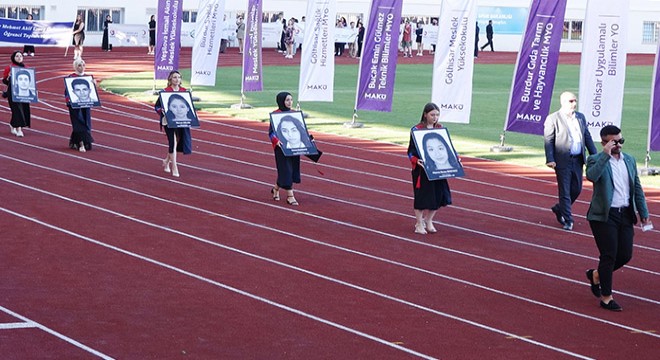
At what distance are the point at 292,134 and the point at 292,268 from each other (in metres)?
4.72

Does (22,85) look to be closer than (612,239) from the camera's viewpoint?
No

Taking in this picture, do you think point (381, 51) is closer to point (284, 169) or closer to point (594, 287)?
point (284, 169)

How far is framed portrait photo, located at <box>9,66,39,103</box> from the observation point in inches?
913

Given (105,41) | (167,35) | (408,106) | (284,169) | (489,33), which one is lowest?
(408,106)

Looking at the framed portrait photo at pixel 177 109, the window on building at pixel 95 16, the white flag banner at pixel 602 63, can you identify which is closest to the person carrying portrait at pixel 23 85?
the framed portrait photo at pixel 177 109

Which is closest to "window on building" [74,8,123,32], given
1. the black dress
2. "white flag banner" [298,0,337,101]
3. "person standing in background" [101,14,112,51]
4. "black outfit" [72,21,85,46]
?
"person standing in background" [101,14,112,51]

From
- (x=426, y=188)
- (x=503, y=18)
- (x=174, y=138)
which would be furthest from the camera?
(x=503, y=18)

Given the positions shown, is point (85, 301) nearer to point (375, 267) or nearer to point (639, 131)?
point (375, 267)

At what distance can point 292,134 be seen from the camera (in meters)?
16.7

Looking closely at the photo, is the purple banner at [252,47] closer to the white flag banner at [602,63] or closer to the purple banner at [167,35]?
the purple banner at [167,35]

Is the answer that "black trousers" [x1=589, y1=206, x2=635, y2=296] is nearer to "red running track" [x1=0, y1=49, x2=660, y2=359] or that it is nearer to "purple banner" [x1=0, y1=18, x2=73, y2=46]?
"red running track" [x1=0, y1=49, x2=660, y2=359]

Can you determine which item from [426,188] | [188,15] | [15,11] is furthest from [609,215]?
[188,15]

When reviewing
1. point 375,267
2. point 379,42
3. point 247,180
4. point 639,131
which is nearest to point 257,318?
point 375,267

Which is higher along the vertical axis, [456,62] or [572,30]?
[572,30]
